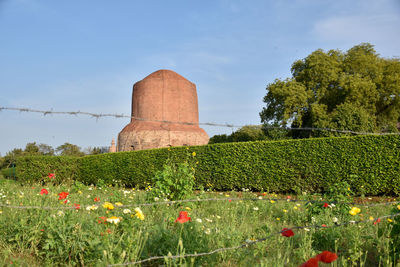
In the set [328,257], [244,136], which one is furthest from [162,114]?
[328,257]

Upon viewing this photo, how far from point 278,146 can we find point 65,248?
8.38 metres

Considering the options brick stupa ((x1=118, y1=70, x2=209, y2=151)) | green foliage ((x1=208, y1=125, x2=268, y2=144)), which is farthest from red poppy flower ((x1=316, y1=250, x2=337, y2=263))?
brick stupa ((x1=118, y1=70, x2=209, y2=151))

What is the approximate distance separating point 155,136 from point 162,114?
177 centimetres

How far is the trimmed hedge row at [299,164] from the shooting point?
8461 millimetres

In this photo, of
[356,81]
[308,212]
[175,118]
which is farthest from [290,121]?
[308,212]

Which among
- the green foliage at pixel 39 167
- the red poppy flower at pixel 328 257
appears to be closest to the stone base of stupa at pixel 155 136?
the green foliage at pixel 39 167

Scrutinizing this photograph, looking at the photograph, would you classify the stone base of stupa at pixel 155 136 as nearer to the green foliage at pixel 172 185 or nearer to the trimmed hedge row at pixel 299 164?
the trimmed hedge row at pixel 299 164

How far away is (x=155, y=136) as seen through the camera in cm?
1977

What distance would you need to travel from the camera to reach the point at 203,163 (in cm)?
1097

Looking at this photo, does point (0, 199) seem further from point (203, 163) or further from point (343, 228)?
point (203, 163)

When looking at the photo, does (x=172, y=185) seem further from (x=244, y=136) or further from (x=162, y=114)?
(x=162, y=114)

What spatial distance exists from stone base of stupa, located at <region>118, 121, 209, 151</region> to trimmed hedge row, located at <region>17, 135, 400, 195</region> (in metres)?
7.20

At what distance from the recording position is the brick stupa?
779 inches

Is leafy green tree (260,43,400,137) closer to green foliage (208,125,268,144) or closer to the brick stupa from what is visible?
green foliage (208,125,268,144)
